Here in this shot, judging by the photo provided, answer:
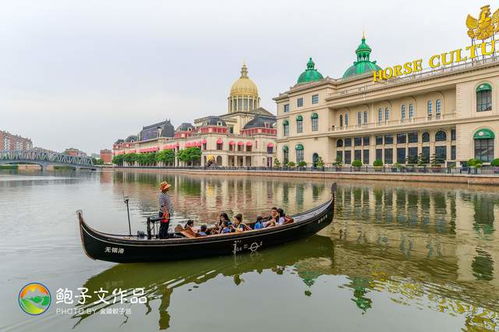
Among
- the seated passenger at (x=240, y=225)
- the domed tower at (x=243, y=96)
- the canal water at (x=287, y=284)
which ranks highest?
the domed tower at (x=243, y=96)

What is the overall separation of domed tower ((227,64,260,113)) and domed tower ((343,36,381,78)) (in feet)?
155

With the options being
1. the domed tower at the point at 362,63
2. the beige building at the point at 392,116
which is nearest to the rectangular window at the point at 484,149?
the beige building at the point at 392,116

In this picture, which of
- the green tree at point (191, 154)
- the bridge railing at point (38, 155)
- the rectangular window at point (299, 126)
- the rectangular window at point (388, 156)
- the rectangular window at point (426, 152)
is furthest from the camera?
the bridge railing at point (38, 155)

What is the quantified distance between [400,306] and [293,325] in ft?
8.20

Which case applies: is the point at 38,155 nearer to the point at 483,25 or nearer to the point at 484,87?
the point at 484,87

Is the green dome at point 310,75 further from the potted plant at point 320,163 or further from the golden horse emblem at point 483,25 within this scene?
the golden horse emblem at point 483,25

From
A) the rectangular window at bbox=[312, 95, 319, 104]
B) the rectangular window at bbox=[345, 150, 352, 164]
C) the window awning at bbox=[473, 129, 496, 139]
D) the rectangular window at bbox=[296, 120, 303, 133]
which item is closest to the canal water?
the window awning at bbox=[473, 129, 496, 139]

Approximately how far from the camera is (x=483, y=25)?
39281mm

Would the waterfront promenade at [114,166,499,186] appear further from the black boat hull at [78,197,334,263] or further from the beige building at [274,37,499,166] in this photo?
the black boat hull at [78,197,334,263]

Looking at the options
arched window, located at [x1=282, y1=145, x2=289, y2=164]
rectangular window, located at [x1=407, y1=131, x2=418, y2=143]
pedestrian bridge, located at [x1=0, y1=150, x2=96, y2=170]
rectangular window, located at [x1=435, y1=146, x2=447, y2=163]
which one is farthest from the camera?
pedestrian bridge, located at [x1=0, y1=150, x2=96, y2=170]

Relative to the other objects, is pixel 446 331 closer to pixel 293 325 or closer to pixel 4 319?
pixel 293 325

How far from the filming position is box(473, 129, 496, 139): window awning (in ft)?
130

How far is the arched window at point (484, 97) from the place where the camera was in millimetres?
39906

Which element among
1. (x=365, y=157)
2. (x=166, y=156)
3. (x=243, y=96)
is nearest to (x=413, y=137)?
(x=365, y=157)
